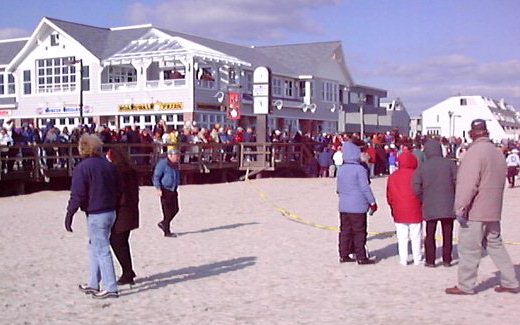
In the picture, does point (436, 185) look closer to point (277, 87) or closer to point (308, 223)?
point (308, 223)

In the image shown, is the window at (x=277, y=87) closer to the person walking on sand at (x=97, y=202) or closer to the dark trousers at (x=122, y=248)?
the dark trousers at (x=122, y=248)

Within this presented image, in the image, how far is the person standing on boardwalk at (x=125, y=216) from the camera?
28.8 ft

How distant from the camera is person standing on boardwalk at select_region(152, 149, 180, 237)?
1356cm

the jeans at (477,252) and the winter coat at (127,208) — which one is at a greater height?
the winter coat at (127,208)

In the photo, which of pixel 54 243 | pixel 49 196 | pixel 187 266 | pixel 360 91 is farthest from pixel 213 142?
pixel 360 91

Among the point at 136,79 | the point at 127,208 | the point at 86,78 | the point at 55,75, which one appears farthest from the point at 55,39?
the point at 127,208

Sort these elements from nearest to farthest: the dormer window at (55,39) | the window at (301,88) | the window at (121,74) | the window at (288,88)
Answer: the window at (121,74), the dormer window at (55,39), the window at (288,88), the window at (301,88)

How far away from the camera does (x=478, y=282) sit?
359 inches

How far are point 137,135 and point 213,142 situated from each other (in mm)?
3399

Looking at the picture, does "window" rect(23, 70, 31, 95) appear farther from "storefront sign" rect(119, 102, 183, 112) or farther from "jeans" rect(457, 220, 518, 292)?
"jeans" rect(457, 220, 518, 292)

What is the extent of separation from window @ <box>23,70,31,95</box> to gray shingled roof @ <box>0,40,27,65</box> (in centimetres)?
346

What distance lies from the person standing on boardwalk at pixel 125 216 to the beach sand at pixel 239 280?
10.6 inches

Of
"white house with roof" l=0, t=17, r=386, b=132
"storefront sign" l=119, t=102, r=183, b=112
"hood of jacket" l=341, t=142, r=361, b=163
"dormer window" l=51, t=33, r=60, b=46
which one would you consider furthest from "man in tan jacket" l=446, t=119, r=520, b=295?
"dormer window" l=51, t=33, r=60, b=46

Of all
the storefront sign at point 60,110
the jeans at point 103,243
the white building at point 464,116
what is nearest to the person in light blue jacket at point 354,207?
the jeans at point 103,243
